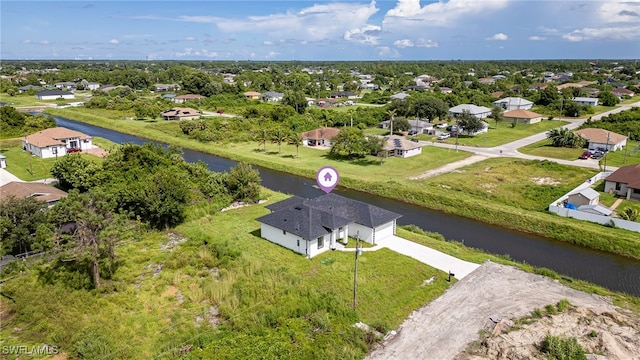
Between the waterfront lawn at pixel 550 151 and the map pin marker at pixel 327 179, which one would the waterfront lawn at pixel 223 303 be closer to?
the map pin marker at pixel 327 179

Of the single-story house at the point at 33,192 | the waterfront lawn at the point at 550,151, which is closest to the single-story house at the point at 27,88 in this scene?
the single-story house at the point at 33,192

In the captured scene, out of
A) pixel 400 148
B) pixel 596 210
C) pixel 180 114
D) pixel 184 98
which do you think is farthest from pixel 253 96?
pixel 596 210

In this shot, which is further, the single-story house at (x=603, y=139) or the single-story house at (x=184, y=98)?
the single-story house at (x=184, y=98)

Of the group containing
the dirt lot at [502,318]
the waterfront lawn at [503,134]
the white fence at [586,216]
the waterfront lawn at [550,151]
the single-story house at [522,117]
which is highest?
the single-story house at [522,117]

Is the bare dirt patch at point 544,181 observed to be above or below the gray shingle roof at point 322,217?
below

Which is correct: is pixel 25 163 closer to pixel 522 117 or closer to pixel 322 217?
pixel 322 217

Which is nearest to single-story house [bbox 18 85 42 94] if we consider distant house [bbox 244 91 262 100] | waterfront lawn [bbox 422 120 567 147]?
distant house [bbox 244 91 262 100]
